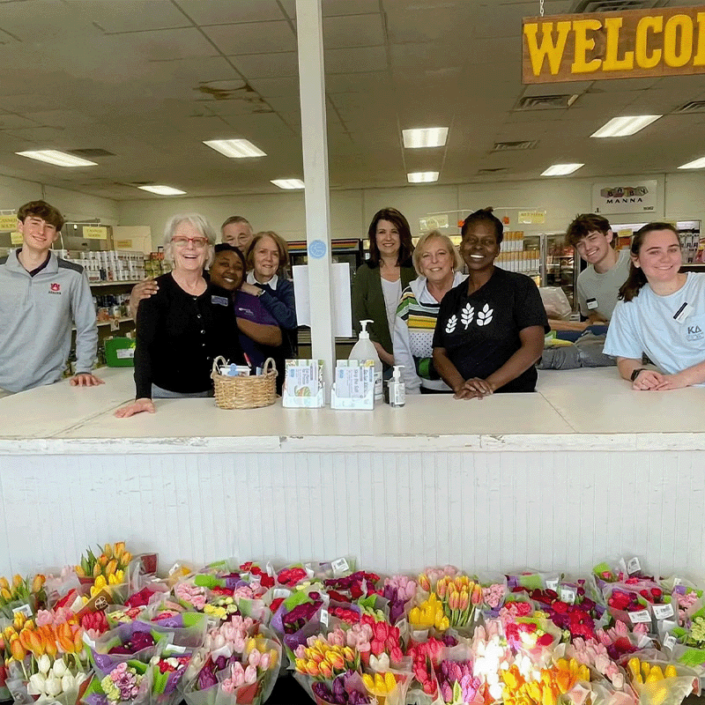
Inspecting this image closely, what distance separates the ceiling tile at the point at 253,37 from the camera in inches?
162

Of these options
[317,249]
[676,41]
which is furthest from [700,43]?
[317,249]

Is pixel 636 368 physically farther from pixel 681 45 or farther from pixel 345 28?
pixel 345 28

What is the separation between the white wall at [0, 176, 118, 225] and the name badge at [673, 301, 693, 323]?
10.2 metres

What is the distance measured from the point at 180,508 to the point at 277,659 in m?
0.57

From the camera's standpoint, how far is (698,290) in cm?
218

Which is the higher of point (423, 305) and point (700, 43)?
point (700, 43)

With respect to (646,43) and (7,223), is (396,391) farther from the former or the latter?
(7,223)

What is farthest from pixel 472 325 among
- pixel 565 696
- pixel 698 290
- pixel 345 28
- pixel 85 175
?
pixel 85 175

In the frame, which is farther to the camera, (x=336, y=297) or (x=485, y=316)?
(x=485, y=316)

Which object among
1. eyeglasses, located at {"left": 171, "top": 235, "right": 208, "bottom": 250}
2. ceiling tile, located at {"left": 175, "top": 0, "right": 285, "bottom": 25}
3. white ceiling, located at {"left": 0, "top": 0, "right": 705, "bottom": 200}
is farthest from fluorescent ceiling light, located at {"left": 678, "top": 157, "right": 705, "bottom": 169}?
eyeglasses, located at {"left": 171, "top": 235, "right": 208, "bottom": 250}

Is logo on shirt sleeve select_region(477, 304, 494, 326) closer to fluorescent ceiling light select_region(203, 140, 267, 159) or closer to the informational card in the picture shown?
the informational card

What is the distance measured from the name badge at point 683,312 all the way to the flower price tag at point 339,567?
1.46 m

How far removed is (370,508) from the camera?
1.76 m

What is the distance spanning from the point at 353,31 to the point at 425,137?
3513 millimetres
